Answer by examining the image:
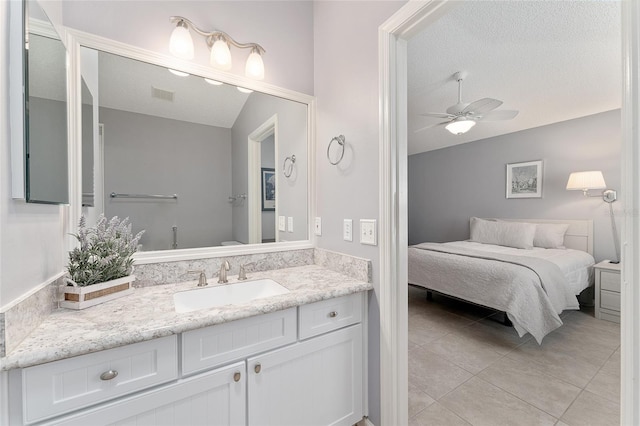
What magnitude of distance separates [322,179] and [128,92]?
3.71 ft

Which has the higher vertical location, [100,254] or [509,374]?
[100,254]

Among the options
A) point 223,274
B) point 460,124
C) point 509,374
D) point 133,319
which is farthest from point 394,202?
point 460,124

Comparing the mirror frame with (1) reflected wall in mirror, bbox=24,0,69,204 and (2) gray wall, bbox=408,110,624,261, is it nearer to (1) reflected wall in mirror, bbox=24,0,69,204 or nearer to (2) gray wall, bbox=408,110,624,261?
(1) reflected wall in mirror, bbox=24,0,69,204

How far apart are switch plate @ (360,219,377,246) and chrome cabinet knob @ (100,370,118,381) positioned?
110 centimetres

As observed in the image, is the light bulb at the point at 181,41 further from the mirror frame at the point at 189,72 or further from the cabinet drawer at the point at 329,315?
the cabinet drawer at the point at 329,315

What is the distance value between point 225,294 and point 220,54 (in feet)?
4.25

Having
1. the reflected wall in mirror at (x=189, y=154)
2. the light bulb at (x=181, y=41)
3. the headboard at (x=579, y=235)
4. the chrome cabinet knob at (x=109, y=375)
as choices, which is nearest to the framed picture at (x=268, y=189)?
the reflected wall in mirror at (x=189, y=154)

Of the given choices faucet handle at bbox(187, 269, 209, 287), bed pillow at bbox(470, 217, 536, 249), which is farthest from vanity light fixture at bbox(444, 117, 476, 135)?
faucet handle at bbox(187, 269, 209, 287)

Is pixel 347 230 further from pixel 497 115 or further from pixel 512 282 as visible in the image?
pixel 497 115

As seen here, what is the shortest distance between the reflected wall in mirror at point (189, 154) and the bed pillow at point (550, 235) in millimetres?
3810

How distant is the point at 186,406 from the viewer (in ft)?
3.07

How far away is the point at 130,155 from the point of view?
1.33 meters

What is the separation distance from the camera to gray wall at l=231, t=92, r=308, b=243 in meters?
1.67

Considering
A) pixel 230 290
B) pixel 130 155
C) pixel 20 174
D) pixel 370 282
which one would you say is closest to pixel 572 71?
pixel 370 282
